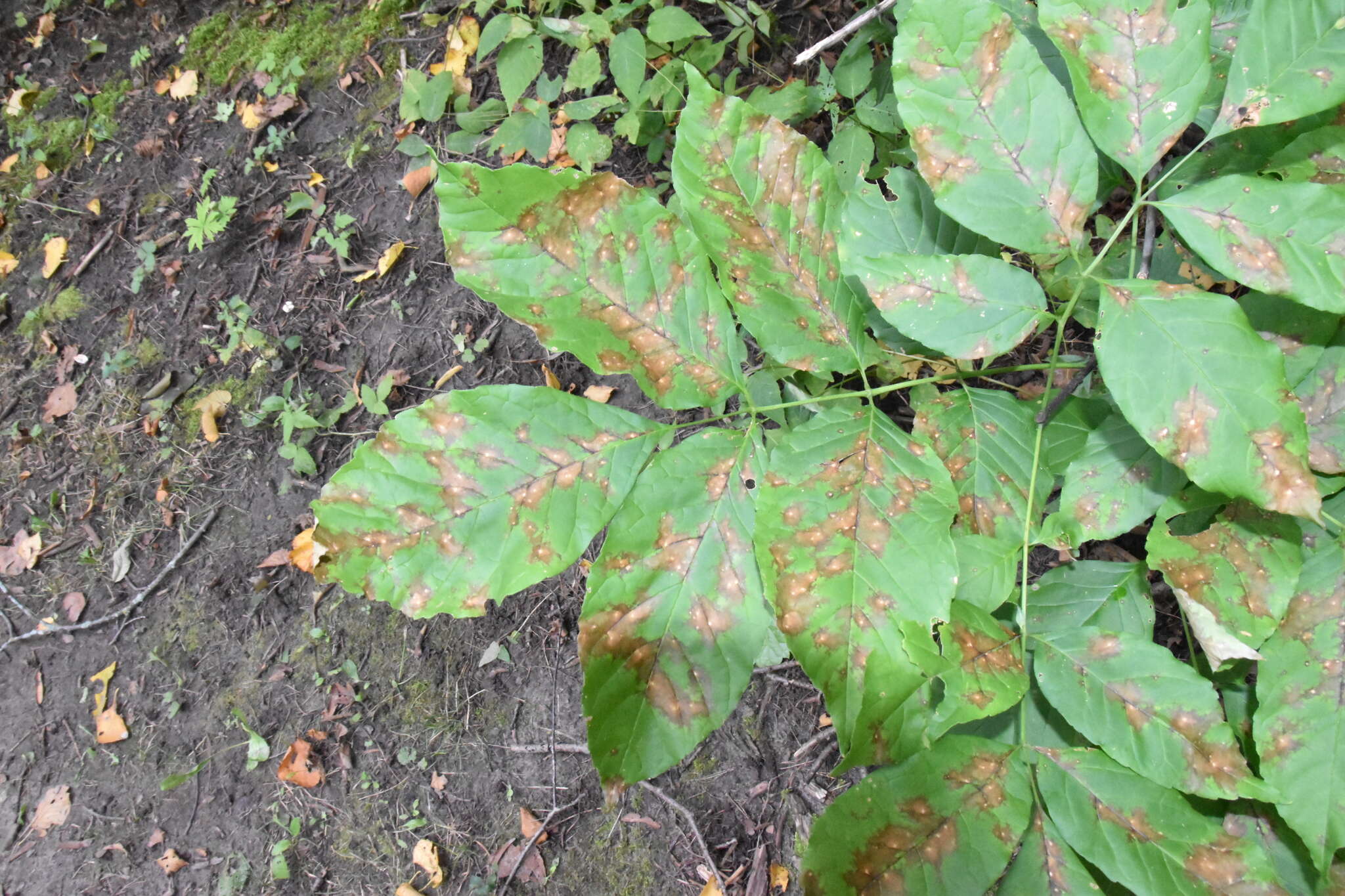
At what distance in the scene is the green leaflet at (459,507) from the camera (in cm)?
117

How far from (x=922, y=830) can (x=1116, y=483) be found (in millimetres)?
683

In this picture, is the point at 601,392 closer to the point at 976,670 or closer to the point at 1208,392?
the point at 976,670

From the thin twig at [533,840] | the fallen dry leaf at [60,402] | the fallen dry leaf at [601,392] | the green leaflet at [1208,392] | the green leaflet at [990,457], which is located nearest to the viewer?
the green leaflet at [1208,392]

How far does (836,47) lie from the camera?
264cm

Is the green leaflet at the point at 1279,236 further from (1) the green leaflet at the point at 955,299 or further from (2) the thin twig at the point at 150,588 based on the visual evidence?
(2) the thin twig at the point at 150,588

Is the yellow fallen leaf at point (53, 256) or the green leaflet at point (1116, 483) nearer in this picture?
the green leaflet at point (1116, 483)

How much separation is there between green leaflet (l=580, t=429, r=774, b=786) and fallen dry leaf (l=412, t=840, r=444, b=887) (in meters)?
1.98

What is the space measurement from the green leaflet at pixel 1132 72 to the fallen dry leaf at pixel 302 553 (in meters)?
2.98

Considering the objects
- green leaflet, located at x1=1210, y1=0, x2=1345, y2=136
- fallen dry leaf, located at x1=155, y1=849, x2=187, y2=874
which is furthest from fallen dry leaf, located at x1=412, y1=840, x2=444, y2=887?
green leaflet, located at x1=1210, y1=0, x2=1345, y2=136

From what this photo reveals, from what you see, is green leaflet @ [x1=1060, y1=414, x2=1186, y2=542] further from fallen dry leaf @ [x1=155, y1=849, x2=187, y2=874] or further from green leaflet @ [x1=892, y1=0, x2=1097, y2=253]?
fallen dry leaf @ [x1=155, y1=849, x2=187, y2=874]

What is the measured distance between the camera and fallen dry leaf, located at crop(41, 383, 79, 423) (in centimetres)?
376

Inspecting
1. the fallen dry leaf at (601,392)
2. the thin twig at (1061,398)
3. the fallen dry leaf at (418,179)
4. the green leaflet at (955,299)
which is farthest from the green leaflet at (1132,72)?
the fallen dry leaf at (418,179)

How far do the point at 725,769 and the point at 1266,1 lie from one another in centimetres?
232

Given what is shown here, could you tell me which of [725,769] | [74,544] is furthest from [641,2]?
[74,544]
